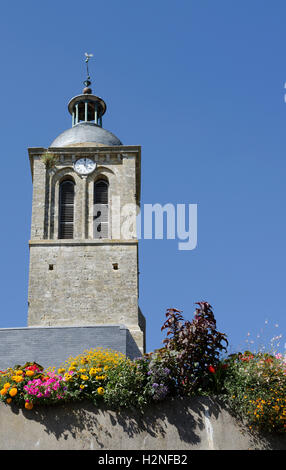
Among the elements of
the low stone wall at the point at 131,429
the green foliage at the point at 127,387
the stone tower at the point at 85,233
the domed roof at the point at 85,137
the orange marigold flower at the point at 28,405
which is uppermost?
the domed roof at the point at 85,137

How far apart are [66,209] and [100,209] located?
155cm

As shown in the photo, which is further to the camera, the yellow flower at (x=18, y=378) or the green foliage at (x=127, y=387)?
the yellow flower at (x=18, y=378)

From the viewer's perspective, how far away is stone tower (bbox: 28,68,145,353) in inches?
1063

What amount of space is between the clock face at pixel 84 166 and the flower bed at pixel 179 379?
790 inches

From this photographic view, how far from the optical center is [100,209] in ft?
98.3

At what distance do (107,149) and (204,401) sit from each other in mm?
21644

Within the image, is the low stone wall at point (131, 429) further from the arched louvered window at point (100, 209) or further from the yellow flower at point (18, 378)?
the arched louvered window at point (100, 209)

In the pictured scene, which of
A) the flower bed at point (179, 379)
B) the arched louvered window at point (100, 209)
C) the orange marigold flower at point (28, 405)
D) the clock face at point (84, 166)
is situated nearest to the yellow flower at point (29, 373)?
the flower bed at point (179, 379)

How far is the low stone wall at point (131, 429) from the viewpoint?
10008 mm

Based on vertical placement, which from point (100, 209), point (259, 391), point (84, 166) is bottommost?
point (259, 391)

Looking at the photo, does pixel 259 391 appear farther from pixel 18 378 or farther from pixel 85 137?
pixel 85 137

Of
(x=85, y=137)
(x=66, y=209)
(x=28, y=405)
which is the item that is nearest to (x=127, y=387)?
(x=28, y=405)

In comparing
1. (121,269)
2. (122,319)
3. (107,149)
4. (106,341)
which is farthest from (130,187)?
A: (106,341)
